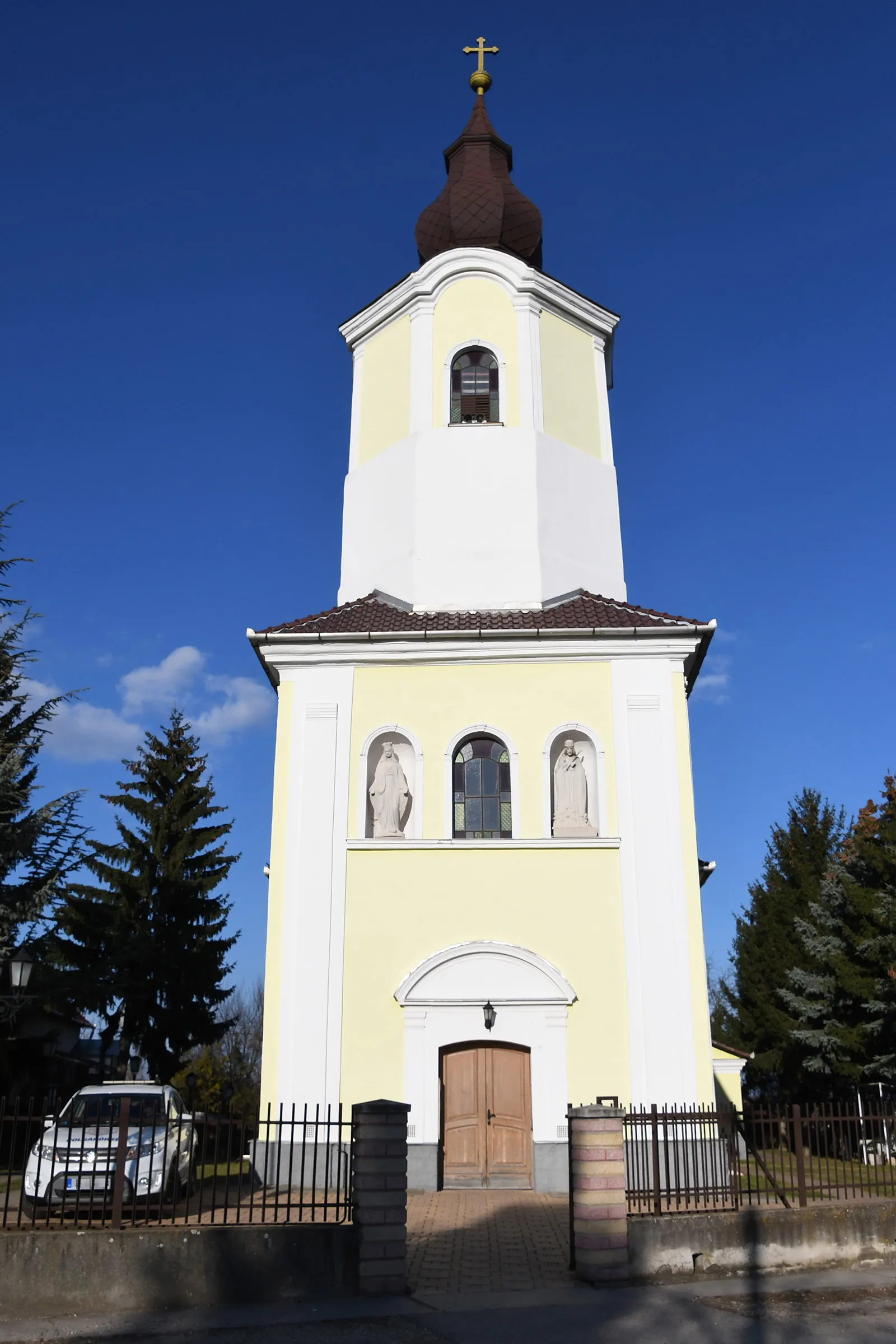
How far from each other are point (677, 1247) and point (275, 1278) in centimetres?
363

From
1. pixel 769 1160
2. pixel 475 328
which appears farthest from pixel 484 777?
pixel 475 328

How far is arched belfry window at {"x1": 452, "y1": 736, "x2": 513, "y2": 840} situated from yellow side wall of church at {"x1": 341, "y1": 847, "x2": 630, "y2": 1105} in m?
0.55

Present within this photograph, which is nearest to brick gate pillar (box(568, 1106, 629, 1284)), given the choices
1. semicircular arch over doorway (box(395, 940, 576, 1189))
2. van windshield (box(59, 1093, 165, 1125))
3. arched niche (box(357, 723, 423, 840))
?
semicircular arch over doorway (box(395, 940, 576, 1189))

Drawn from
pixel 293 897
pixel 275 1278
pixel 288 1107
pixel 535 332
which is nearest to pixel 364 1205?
pixel 275 1278

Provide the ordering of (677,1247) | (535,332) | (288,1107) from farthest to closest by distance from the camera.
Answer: (535,332) → (288,1107) → (677,1247)

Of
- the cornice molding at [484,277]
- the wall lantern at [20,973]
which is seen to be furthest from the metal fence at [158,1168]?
the cornice molding at [484,277]

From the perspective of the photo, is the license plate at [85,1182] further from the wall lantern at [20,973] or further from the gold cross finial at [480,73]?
the gold cross finial at [480,73]

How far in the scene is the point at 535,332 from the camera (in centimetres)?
1984

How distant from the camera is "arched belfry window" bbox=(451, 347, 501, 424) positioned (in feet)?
64.5

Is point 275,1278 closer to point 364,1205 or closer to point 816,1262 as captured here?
point 364,1205

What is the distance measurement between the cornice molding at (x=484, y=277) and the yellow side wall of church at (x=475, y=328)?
0.15 m

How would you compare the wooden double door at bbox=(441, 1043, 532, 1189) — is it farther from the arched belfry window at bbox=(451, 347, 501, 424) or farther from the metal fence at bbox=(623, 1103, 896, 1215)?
the arched belfry window at bbox=(451, 347, 501, 424)

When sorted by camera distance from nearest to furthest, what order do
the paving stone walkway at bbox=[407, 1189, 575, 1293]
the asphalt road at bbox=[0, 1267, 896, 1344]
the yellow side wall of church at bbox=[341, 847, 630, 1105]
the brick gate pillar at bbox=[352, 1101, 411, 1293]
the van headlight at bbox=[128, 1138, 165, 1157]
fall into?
the asphalt road at bbox=[0, 1267, 896, 1344] < the brick gate pillar at bbox=[352, 1101, 411, 1293] < the paving stone walkway at bbox=[407, 1189, 575, 1293] < the van headlight at bbox=[128, 1138, 165, 1157] < the yellow side wall of church at bbox=[341, 847, 630, 1105]

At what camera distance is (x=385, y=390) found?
20.4 meters
